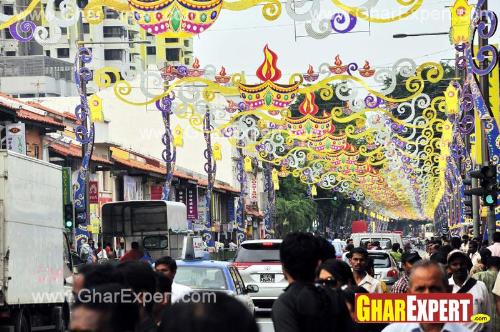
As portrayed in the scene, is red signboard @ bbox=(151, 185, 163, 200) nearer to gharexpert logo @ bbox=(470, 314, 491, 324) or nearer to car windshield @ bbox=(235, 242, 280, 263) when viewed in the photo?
car windshield @ bbox=(235, 242, 280, 263)

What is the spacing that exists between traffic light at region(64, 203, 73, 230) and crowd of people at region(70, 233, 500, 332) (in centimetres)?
2194

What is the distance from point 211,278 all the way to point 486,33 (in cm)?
706

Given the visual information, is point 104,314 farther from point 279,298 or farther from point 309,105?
point 309,105

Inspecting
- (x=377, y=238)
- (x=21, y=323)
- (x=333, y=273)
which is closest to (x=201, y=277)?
(x=21, y=323)

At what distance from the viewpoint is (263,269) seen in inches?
1083

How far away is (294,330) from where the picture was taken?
7.71 m

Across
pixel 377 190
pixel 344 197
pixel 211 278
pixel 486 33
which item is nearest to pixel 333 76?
pixel 486 33

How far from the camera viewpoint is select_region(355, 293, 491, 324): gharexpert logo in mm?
7355

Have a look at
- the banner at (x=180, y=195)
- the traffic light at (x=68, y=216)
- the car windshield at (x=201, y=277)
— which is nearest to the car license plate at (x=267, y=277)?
the car windshield at (x=201, y=277)

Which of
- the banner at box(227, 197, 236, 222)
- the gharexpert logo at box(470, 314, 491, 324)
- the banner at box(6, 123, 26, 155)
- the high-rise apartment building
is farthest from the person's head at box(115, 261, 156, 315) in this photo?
the banner at box(227, 197, 236, 222)

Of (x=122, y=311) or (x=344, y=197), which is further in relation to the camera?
(x=344, y=197)

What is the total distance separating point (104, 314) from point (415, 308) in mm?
2707

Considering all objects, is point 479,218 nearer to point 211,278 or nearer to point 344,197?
point 211,278

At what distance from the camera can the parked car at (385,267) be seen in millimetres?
26516
